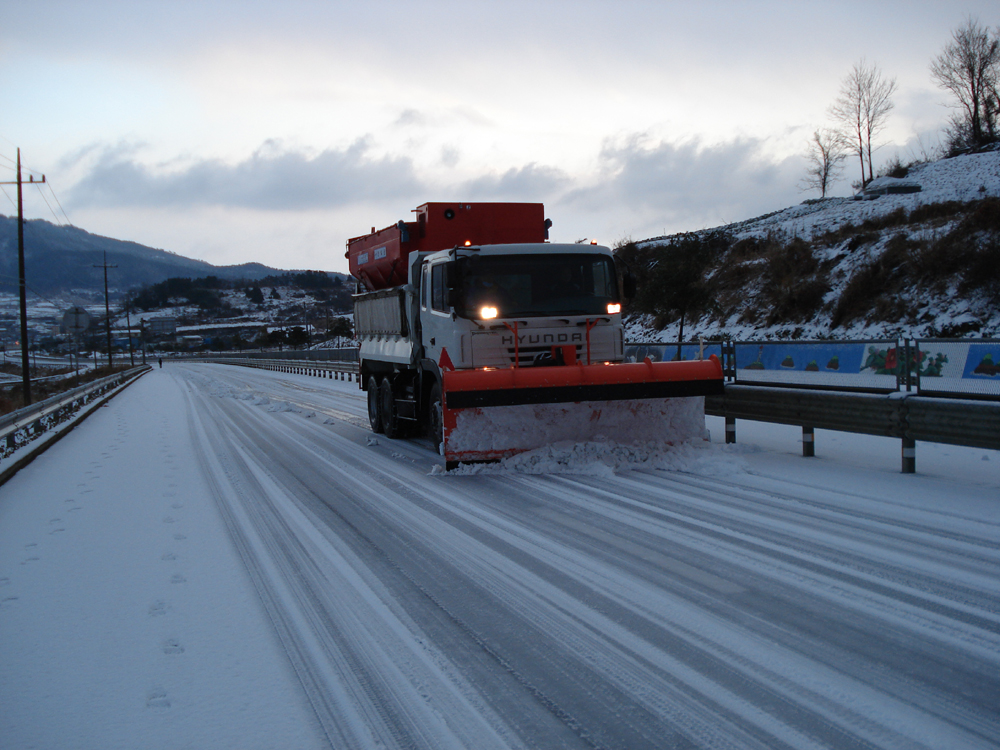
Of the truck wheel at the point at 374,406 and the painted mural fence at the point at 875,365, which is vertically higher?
the painted mural fence at the point at 875,365

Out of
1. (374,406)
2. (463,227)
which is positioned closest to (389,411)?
(374,406)

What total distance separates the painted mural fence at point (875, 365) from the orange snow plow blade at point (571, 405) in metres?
1.19

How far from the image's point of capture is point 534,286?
1013 cm

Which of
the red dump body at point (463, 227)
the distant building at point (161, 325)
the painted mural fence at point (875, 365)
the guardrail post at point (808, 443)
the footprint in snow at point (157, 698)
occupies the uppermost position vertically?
the distant building at point (161, 325)

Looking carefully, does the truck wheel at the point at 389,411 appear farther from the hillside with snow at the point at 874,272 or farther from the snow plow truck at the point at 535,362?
the hillside with snow at the point at 874,272

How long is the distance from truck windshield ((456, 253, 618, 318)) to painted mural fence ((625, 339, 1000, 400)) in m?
1.68

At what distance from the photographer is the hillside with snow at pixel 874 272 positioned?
27.2 metres

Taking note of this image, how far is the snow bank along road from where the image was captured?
3.33m

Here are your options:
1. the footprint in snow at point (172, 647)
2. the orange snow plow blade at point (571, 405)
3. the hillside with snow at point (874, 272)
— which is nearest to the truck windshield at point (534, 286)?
the orange snow plow blade at point (571, 405)

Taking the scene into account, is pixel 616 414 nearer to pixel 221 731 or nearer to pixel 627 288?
pixel 627 288

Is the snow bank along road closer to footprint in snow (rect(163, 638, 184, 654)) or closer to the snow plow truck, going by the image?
footprint in snow (rect(163, 638, 184, 654))

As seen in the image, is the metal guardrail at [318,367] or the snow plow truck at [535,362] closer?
the snow plow truck at [535,362]

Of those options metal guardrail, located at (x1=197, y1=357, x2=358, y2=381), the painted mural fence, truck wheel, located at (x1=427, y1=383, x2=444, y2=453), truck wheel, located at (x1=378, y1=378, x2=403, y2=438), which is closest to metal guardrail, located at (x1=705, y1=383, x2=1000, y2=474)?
the painted mural fence

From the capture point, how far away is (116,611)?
4.88 m
